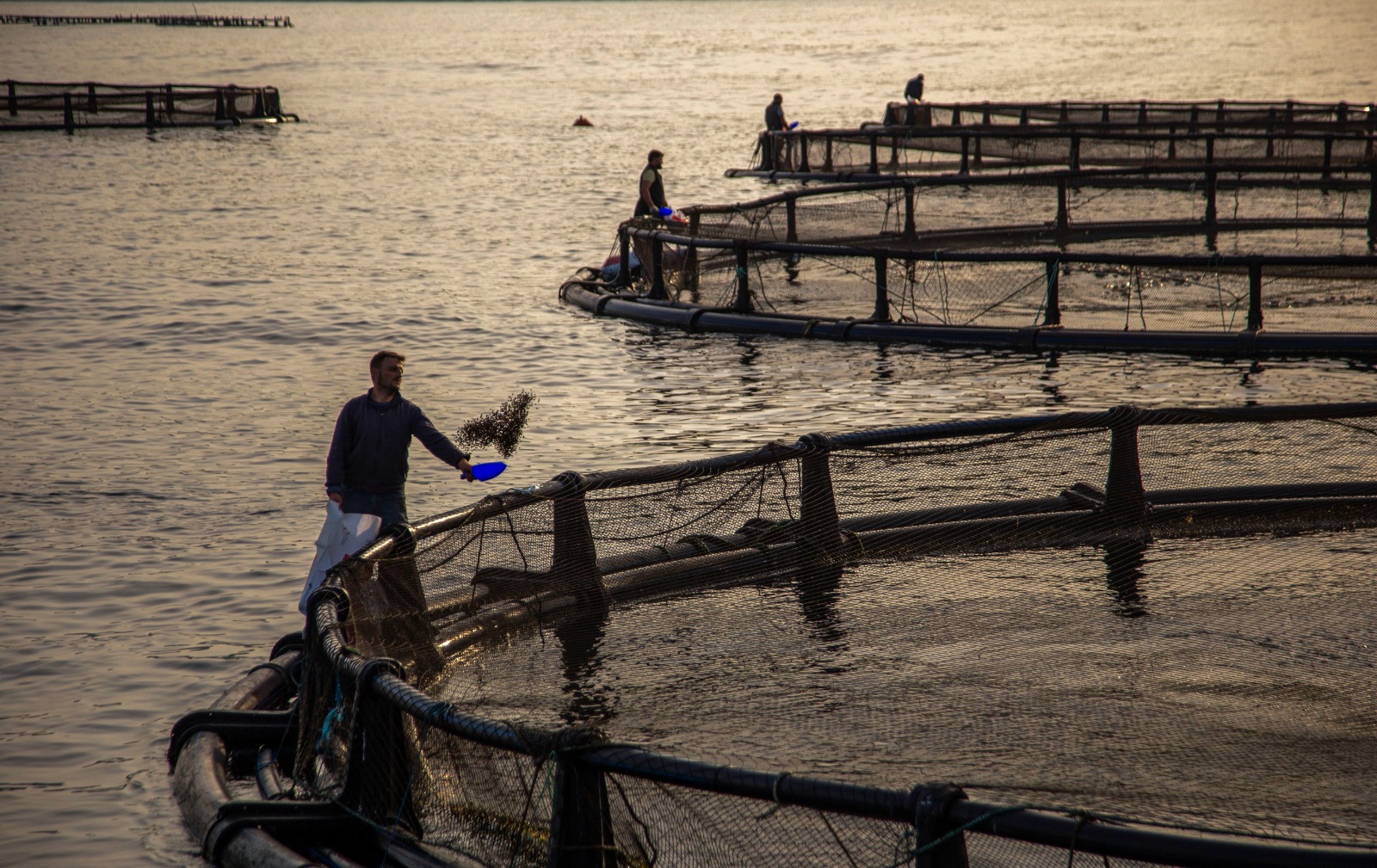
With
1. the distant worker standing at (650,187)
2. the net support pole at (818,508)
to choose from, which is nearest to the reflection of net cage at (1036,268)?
the distant worker standing at (650,187)

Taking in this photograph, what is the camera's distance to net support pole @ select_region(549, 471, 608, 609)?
9164mm

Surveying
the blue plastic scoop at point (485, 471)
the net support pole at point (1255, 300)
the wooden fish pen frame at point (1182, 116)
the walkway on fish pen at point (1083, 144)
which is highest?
the wooden fish pen frame at point (1182, 116)

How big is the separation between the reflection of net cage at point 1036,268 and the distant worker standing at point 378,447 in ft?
33.8

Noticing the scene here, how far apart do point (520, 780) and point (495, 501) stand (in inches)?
139

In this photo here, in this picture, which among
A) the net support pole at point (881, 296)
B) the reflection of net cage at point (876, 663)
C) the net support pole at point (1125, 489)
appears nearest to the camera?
the reflection of net cage at point (876, 663)

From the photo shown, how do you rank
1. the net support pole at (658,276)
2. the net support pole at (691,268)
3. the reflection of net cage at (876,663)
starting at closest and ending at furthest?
the reflection of net cage at (876,663) < the net support pole at (658,276) < the net support pole at (691,268)

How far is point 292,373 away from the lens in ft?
62.4

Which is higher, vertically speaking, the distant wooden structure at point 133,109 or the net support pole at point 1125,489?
the distant wooden structure at point 133,109

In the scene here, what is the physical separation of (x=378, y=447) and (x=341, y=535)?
0.64 meters

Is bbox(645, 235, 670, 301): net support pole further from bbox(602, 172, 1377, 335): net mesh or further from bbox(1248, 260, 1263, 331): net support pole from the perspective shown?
bbox(1248, 260, 1263, 331): net support pole

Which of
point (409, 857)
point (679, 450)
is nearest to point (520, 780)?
point (409, 857)

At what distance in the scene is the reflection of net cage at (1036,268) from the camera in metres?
18.8

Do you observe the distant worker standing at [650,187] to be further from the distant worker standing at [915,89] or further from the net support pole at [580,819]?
the distant worker standing at [915,89]

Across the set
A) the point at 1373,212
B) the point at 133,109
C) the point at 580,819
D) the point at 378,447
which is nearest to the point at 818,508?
the point at 378,447
